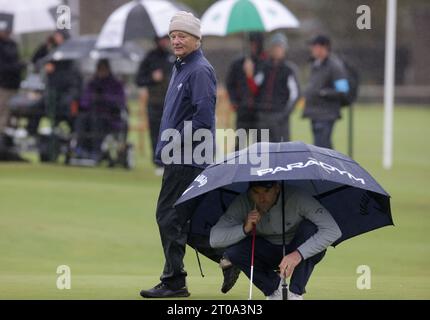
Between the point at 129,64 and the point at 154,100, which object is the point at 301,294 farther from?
the point at 129,64

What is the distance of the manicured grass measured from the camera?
33.8 feet

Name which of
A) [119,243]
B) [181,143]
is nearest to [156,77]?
A: [119,243]

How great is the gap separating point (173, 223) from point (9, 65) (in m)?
12.3

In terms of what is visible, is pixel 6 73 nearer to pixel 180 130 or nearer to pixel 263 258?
pixel 180 130

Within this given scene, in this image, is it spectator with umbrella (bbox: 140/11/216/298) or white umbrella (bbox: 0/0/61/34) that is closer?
spectator with umbrella (bbox: 140/11/216/298)

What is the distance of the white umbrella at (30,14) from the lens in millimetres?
21625

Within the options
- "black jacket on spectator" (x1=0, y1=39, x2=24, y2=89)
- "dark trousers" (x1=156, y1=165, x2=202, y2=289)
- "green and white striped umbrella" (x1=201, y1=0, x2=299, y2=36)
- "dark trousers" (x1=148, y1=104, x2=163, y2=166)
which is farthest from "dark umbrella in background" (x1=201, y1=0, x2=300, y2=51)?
"dark trousers" (x1=156, y1=165, x2=202, y2=289)

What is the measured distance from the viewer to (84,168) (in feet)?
69.3

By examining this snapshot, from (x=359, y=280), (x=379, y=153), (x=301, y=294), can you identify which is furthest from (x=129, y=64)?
(x=301, y=294)

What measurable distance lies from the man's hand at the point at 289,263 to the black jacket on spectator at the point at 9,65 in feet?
44.0

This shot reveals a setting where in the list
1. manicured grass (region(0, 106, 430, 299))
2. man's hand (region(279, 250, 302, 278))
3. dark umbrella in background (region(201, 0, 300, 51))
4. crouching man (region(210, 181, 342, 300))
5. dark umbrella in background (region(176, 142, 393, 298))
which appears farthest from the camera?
dark umbrella in background (region(201, 0, 300, 51))

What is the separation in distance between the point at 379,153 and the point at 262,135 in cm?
811

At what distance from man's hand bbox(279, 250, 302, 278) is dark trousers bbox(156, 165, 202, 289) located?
3.89 ft

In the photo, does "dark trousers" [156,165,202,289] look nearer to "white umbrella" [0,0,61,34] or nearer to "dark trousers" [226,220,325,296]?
"dark trousers" [226,220,325,296]
